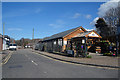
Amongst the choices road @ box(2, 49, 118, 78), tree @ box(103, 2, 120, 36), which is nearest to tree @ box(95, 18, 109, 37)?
tree @ box(103, 2, 120, 36)

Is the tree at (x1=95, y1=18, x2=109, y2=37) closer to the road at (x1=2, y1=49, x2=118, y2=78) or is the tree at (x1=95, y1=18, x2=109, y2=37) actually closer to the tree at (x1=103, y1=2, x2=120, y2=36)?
the tree at (x1=103, y1=2, x2=120, y2=36)

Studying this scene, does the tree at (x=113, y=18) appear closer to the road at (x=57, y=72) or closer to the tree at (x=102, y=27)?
the tree at (x=102, y=27)

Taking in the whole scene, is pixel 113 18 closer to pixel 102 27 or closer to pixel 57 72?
pixel 102 27

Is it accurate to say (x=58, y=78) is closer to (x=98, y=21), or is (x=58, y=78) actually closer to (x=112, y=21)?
(x=112, y=21)

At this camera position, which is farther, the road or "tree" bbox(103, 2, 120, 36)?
"tree" bbox(103, 2, 120, 36)

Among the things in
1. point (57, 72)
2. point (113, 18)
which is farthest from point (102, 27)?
point (57, 72)

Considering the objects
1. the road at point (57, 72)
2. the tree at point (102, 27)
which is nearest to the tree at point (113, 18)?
the tree at point (102, 27)

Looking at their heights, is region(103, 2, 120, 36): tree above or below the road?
above

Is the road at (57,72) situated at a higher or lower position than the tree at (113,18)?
lower

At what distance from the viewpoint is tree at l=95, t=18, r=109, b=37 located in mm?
39181

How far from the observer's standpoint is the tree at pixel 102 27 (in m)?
39.2

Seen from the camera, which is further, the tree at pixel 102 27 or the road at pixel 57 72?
the tree at pixel 102 27

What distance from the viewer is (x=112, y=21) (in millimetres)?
34406

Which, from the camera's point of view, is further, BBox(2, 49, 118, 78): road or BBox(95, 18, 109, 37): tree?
BBox(95, 18, 109, 37): tree
